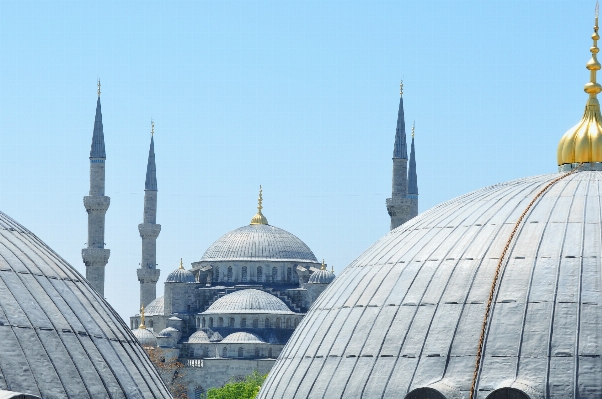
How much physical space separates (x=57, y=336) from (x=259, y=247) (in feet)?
283

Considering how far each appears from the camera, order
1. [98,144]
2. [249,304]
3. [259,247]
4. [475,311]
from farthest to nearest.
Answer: [259,247] < [249,304] < [98,144] < [475,311]

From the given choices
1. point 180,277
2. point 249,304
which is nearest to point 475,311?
point 249,304

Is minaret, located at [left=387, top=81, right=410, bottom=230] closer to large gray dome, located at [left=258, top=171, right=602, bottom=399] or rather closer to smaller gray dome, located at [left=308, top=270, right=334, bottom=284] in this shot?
smaller gray dome, located at [left=308, top=270, right=334, bottom=284]

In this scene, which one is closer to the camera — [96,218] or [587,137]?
[587,137]

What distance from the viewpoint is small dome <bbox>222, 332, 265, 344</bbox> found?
87.0m

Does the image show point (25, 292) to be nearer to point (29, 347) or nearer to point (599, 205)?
point (29, 347)

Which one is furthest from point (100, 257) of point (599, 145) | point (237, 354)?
point (599, 145)

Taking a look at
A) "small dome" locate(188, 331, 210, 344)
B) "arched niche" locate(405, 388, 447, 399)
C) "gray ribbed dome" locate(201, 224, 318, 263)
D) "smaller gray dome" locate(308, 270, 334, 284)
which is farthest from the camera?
"gray ribbed dome" locate(201, 224, 318, 263)

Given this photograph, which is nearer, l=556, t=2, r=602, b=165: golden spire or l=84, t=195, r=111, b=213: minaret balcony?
l=556, t=2, r=602, b=165: golden spire

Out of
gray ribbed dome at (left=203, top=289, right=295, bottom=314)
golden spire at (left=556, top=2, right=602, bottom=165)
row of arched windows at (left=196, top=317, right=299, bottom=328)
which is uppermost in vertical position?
golden spire at (left=556, top=2, right=602, bottom=165)

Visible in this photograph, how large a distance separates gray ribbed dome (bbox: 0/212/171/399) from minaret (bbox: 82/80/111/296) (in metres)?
61.2

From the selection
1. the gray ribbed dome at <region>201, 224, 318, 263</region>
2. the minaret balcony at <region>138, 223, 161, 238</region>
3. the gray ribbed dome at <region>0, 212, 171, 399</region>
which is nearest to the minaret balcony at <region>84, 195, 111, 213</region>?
the minaret balcony at <region>138, 223, 161, 238</region>

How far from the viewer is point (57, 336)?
14.2 m

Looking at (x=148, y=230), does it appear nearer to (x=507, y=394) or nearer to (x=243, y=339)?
(x=243, y=339)
